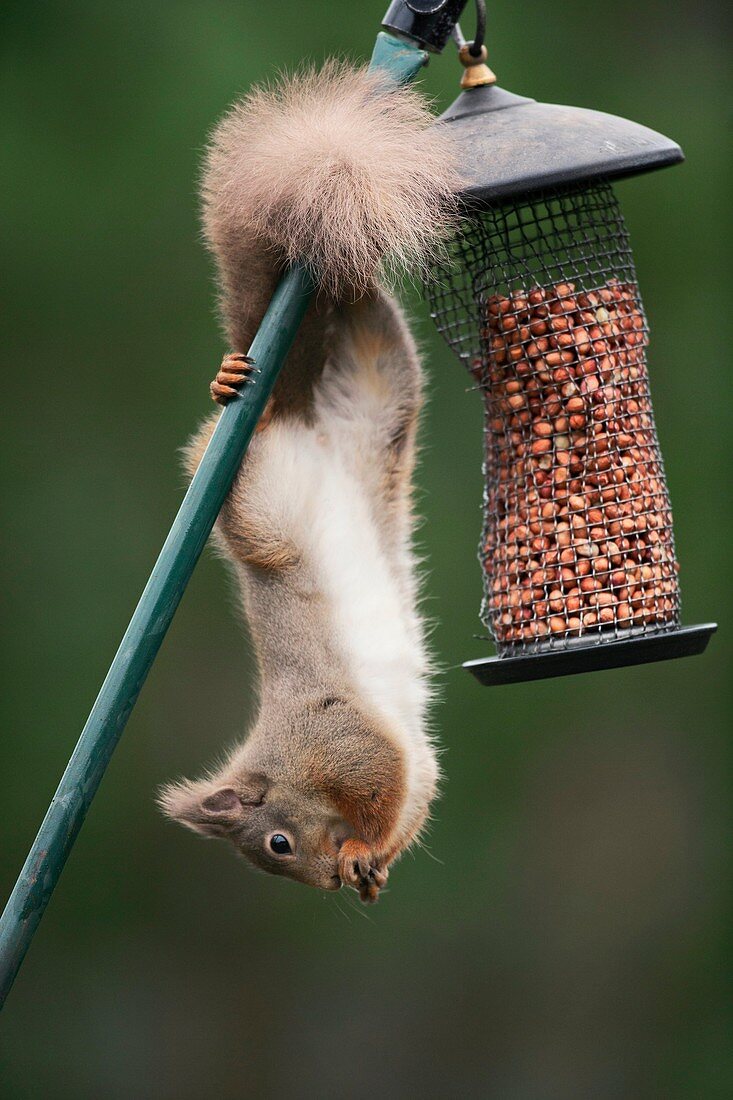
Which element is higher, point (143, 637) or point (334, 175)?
point (334, 175)

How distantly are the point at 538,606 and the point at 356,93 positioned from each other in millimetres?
989

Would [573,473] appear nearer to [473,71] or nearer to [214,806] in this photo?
[473,71]

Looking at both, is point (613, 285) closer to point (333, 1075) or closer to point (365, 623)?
point (365, 623)

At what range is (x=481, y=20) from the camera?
7.81 feet

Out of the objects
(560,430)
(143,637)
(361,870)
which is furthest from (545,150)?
(361,870)

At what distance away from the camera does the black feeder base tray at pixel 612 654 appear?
228 centimetres

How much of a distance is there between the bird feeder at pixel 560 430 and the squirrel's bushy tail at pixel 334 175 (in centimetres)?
10

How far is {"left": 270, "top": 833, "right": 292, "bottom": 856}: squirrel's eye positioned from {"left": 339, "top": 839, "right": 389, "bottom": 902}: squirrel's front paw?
135 millimetres

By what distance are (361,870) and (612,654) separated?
0.89 m

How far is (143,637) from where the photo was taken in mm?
2039

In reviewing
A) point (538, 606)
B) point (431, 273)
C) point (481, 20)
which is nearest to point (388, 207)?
point (431, 273)

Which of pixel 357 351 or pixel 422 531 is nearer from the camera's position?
pixel 357 351

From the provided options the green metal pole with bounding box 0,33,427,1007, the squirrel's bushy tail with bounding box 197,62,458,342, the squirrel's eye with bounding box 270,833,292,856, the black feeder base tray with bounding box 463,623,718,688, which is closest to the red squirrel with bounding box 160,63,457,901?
the squirrel's eye with bounding box 270,833,292,856

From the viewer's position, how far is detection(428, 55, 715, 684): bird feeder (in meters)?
2.38
